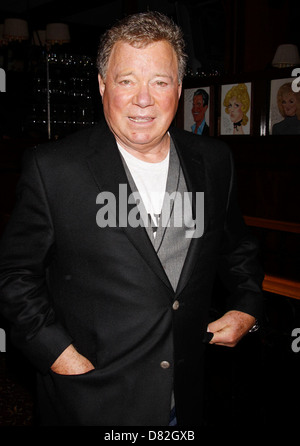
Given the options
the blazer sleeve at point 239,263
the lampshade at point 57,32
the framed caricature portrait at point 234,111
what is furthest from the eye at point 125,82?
the lampshade at point 57,32

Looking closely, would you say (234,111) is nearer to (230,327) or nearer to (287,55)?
(287,55)

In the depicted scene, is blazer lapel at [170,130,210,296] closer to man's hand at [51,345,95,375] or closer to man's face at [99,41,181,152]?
man's face at [99,41,181,152]

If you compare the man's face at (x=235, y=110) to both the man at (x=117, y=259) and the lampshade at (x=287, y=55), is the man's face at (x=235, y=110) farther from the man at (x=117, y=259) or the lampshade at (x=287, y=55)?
the man at (x=117, y=259)

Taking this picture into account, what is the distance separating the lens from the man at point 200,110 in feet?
18.7

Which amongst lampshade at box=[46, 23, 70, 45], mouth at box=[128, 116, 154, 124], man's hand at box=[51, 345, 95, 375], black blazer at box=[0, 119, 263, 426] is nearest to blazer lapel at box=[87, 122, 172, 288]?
black blazer at box=[0, 119, 263, 426]

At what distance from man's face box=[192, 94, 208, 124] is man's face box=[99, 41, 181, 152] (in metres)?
4.44

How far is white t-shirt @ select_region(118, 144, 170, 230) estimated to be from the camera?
1.45 m

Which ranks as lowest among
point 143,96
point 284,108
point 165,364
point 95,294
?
point 165,364

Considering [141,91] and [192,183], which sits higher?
[141,91]

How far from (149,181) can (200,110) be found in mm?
4545

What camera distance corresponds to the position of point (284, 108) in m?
4.99

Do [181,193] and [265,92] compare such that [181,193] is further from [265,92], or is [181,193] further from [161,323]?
[265,92]

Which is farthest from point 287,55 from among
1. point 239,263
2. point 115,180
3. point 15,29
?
point 115,180
